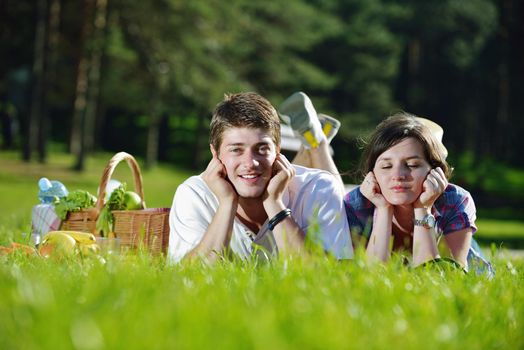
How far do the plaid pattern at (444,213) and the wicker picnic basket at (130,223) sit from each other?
1510 millimetres

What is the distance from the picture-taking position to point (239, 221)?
5055 millimetres

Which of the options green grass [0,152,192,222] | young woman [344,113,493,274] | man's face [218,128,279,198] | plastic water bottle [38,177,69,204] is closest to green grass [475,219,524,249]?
green grass [0,152,192,222]

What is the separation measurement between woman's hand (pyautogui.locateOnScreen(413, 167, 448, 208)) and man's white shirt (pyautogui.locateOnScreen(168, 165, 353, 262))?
0.47 m

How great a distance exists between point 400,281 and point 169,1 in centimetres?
2773

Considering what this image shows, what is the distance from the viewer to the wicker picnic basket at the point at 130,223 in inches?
239

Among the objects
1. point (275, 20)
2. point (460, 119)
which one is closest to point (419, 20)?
point (460, 119)

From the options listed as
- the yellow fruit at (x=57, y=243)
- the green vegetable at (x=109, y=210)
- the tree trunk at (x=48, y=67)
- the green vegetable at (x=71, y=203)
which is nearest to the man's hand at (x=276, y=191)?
the yellow fruit at (x=57, y=243)

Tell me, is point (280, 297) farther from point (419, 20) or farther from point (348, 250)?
point (419, 20)

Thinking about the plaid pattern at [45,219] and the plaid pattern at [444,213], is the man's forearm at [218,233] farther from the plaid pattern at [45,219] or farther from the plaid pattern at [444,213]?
the plaid pattern at [45,219]

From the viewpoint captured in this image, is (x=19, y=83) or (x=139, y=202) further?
(x=19, y=83)

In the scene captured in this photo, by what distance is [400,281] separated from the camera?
3510 millimetres

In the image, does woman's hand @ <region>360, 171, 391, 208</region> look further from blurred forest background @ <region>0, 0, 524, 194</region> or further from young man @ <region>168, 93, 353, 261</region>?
blurred forest background @ <region>0, 0, 524, 194</region>

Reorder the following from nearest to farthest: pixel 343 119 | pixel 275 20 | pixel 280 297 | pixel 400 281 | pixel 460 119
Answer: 1. pixel 280 297
2. pixel 400 281
3. pixel 275 20
4. pixel 343 119
5. pixel 460 119

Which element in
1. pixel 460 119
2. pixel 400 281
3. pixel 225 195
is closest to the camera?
pixel 400 281
